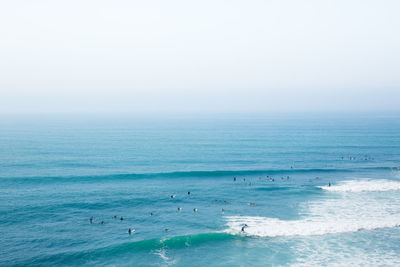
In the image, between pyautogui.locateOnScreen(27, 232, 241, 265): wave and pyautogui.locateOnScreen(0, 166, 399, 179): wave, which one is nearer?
pyautogui.locateOnScreen(27, 232, 241, 265): wave

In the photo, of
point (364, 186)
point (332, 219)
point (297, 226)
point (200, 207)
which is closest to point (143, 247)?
point (200, 207)

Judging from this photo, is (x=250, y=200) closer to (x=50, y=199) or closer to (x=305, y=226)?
(x=305, y=226)

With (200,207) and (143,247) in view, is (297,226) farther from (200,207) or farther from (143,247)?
(143,247)

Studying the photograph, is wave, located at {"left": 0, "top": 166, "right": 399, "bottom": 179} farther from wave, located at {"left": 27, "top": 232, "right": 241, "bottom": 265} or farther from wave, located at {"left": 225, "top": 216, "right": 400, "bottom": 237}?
wave, located at {"left": 27, "top": 232, "right": 241, "bottom": 265}

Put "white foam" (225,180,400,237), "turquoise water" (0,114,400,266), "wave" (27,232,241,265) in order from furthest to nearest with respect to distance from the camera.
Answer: "white foam" (225,180,400,237), "turquoise water" (0,114,400,266), "wave" (27,232,241,265)

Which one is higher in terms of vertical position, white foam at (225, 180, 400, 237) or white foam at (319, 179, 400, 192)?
white foam at (319, 179, 400, 192)

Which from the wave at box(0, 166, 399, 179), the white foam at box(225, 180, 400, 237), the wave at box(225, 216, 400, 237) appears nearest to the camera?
the wave at box(225, 216, 400, 237)

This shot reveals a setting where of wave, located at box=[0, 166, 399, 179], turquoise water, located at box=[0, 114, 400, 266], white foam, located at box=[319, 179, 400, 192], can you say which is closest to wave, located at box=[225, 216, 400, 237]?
turquoise water, located at box=[0, 114, 400, 266]

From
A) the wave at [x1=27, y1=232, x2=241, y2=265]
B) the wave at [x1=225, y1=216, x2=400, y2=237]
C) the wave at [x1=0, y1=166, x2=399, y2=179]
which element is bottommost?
the wave at [x1=27, y1=232, x2=241, y2=265]
